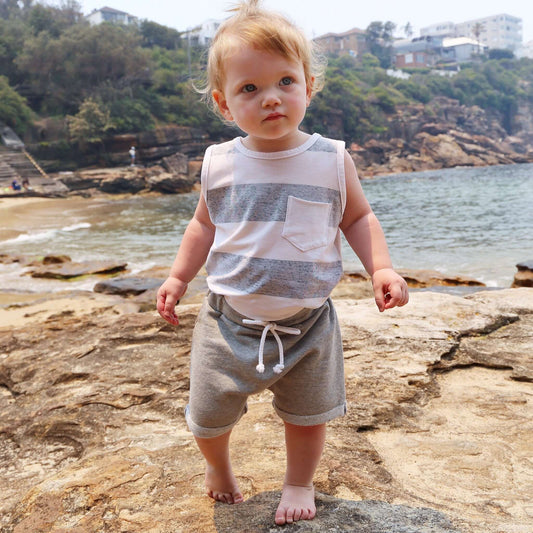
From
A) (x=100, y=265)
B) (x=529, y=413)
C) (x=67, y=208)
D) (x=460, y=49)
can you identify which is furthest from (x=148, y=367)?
(x=460, y=49)

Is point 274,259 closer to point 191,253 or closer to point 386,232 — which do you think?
point 191,253

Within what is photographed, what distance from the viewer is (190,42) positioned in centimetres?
6412

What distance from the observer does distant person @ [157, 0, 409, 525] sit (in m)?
1.43

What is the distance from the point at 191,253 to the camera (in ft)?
5.59

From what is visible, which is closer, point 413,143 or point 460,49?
point 413,143

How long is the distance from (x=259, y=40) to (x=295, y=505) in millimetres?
1180

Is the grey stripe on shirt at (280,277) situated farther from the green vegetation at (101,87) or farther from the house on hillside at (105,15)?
the house on hillside at (105,15)

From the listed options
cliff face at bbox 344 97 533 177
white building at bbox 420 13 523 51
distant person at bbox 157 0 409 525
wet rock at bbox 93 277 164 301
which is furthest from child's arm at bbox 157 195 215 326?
white building at bbox 420 13 523 51

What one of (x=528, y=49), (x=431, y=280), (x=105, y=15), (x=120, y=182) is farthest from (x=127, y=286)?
(x=528, y=49)

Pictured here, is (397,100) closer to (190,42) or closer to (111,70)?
(190,42)

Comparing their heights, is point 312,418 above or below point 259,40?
below

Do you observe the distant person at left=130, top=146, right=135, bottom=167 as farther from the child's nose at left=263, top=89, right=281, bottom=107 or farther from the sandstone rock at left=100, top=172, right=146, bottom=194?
the child's nose at left=263, top=89, right=281, bottom=107

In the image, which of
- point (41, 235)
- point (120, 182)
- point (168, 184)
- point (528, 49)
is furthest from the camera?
point (528, 49)

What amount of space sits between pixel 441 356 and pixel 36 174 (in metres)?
33.9
